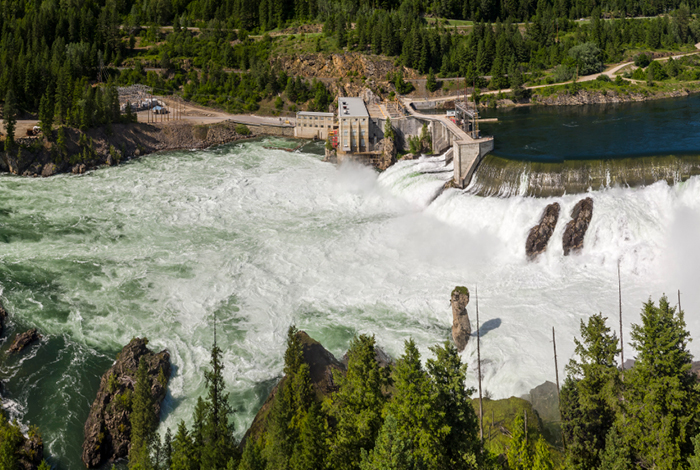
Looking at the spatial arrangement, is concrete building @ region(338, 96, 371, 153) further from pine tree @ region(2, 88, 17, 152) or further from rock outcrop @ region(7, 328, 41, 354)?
rock outcrop @ region(7, 328, 41, 354)

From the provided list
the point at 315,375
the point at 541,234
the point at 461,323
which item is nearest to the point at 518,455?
the point at 315,375

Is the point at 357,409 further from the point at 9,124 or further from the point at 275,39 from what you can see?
the point at 275,39

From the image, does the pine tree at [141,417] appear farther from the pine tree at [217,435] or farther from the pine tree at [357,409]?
the pine tree at [357,409]

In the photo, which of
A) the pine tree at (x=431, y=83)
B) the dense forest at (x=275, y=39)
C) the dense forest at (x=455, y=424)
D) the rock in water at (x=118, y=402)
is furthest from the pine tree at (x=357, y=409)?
the pine tree at (x=431, y=83)

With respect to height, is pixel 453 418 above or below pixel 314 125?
below

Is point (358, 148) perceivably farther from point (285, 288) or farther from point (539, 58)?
point (539, 58)

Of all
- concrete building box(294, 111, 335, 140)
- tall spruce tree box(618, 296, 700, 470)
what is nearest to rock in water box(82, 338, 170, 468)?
tall spruce tree box(618, 296, 700, 470)
